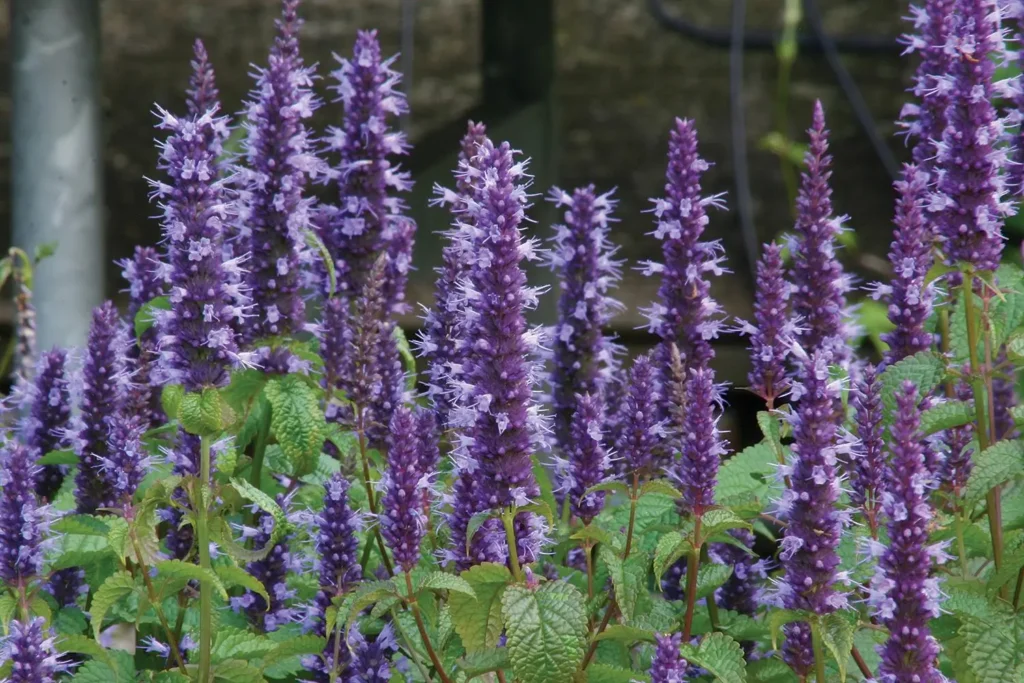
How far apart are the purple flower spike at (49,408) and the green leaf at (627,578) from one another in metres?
1.15

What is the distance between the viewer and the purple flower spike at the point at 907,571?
2076mm

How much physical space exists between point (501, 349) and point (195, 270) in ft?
2.00

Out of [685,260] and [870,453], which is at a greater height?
[685,260]

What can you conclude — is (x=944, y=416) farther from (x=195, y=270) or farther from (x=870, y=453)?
(x=195, y=270)

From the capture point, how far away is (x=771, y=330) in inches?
111

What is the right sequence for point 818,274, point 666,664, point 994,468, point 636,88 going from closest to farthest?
point 666,664, point 994,468, point 818,274, point 636,88

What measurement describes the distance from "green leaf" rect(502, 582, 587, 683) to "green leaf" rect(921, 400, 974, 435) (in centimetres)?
66

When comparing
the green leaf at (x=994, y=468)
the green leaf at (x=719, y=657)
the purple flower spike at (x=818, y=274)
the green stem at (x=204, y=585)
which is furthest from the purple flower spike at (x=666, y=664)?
the purple flower spike at (x=818, y=274)

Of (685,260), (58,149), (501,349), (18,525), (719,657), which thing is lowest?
(719,657)

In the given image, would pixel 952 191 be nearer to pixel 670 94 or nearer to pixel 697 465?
pixel 697 465

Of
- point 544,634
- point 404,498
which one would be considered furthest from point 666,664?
point 404,498

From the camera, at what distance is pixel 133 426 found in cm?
258

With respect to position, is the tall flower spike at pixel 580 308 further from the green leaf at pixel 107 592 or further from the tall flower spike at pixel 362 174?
the green leaf at pixel 107 592

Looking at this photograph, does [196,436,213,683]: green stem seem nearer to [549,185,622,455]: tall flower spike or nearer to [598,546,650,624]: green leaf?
[598,546,650,624]: green leaf
